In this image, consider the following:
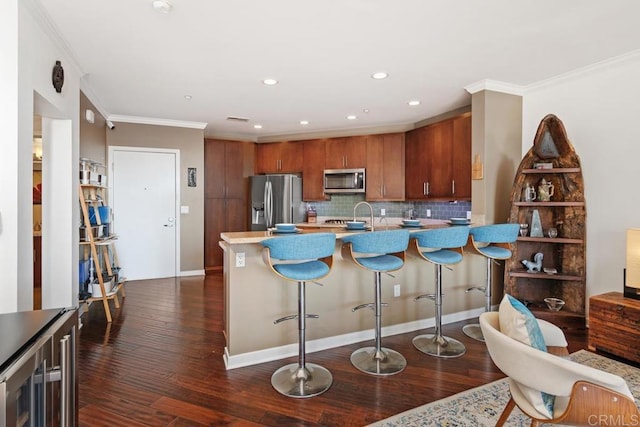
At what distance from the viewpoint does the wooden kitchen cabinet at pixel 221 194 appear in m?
5.80

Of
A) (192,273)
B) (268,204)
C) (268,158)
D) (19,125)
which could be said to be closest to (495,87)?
(268,204)

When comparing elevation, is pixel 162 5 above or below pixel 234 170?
above

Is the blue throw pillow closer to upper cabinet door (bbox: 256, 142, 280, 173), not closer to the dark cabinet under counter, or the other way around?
the dark cabinet under counter

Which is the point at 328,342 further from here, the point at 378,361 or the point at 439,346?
the point at 439,346

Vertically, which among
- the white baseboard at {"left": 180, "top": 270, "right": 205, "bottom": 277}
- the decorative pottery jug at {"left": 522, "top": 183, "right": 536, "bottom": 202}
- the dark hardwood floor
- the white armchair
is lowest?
the dark hardwood floor

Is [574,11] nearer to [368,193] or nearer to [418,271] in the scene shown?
[418,271]

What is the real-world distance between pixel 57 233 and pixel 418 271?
335 centimetres

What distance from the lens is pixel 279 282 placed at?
269cm

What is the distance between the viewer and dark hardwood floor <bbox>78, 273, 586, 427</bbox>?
6.44ft

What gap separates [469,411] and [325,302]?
130 centimetres

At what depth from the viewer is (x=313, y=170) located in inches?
231

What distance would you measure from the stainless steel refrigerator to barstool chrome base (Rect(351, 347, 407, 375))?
10.9 feet

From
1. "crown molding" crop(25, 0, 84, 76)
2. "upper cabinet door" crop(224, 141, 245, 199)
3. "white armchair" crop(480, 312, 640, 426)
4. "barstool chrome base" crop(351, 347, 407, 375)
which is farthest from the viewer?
"upper cabinet door" crop(224, 141, 245, 199)

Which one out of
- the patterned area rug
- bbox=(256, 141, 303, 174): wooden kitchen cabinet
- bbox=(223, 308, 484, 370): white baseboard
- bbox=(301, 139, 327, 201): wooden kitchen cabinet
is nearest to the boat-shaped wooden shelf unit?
bbox=(223, 308, 484, 370): white baseboard
